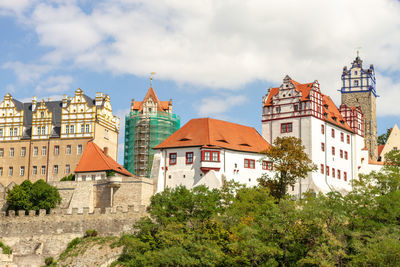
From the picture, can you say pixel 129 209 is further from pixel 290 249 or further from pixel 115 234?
pixel 290 249

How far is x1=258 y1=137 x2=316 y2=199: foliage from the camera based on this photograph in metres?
60.6

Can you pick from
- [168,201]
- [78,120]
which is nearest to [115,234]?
[168,201]

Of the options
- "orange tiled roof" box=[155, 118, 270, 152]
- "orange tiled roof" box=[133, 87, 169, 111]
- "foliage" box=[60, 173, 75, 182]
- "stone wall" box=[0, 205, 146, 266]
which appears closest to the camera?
"stone wall" box=[0, 205, 146, 266]

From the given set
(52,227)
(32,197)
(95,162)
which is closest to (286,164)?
(95,162)

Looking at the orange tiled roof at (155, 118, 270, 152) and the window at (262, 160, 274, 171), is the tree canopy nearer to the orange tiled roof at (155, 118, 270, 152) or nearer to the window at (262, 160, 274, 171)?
the orange tiled roof at (155, 118, 270, 152)

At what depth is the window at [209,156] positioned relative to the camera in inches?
2598

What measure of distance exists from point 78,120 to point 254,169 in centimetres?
2382

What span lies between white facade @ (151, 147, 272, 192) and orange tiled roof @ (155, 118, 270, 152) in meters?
0.63

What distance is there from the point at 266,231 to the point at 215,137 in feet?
73.9

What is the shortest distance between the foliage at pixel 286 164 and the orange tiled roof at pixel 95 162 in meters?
18.3

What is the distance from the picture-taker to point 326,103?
76438 millimetres

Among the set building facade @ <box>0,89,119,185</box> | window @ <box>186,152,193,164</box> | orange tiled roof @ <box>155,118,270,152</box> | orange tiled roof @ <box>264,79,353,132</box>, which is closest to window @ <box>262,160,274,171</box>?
orange tiled roof @ <box>155,118,270,152</box>

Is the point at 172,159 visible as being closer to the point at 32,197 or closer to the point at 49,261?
the point at 32,197

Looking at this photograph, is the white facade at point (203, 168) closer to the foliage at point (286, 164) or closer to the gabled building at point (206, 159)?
the gabled building at point (206, 159)
